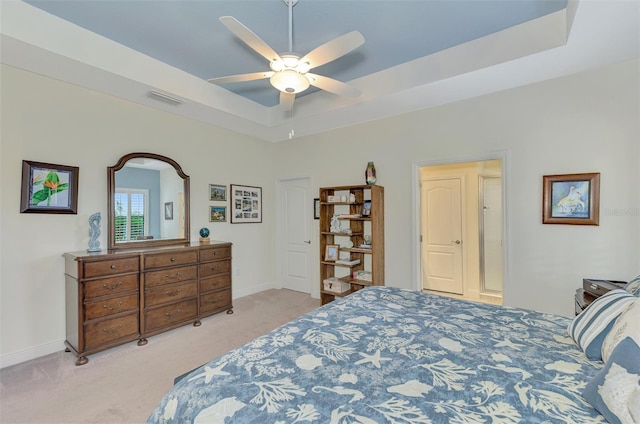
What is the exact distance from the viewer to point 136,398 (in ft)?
6.84

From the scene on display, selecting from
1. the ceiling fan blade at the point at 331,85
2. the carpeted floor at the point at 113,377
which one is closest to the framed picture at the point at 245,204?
the carpeted floor at the point at 113,377

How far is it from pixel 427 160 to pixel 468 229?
1.64m

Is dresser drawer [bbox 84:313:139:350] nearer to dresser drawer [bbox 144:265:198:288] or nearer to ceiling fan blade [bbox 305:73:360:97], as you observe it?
dresser drawer [bbox 144:265:198:288]

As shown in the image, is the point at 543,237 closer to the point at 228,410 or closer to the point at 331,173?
the point at 331,173

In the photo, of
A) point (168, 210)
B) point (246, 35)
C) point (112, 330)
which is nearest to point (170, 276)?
point (112, 330)

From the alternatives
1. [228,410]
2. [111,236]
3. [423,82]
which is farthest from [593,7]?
[111,236]

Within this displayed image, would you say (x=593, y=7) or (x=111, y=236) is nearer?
(x=593, y=7)

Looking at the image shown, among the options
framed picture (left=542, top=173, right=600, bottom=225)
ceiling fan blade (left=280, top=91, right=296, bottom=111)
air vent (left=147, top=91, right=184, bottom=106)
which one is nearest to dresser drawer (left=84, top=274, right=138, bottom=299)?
air vent (left=147, top=91, right=184, bottom=106)

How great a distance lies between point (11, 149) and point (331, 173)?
355 cm

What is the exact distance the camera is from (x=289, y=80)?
6.84ft

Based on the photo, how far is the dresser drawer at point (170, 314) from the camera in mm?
2986

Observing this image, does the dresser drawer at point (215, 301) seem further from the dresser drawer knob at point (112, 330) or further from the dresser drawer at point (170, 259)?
the dresser drawer knob at point (112, 330)

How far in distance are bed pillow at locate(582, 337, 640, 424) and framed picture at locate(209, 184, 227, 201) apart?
4.22 metres

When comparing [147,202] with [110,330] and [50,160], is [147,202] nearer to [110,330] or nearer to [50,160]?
[50,160]
